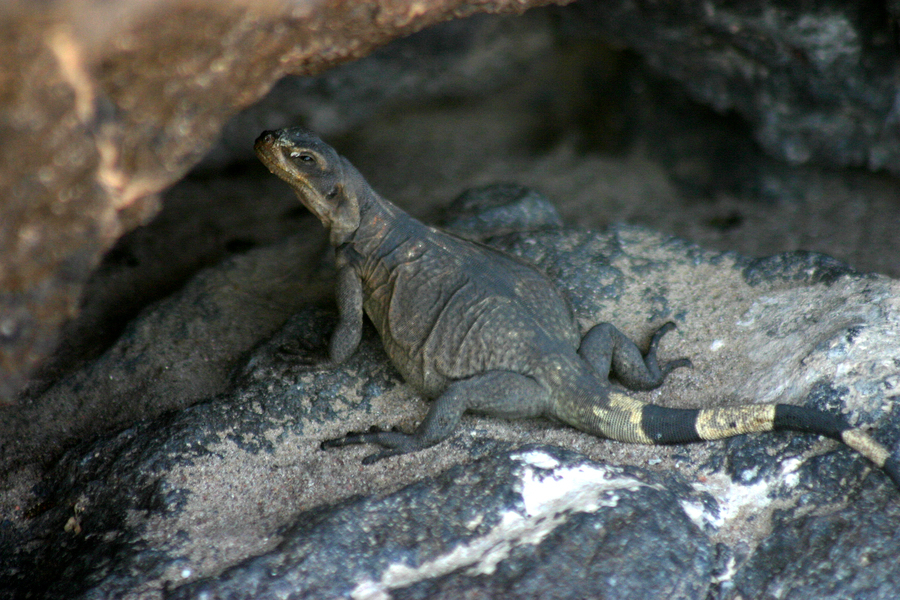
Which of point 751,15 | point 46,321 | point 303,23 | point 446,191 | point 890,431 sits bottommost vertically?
point 446,191

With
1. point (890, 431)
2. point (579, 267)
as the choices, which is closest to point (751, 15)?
point (579, 267)

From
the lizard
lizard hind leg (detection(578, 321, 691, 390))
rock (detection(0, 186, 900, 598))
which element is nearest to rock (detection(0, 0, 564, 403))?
rock (detection(0, 186, 900, 598))

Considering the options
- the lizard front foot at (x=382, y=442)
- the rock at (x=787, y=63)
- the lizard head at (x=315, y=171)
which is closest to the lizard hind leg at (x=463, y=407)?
the lizard front foot at (x=382, y=442)

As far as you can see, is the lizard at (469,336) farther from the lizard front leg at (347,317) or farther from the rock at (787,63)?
the rock at (787,63)

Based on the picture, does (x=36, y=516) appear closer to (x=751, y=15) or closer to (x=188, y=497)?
(x=188, y=497)

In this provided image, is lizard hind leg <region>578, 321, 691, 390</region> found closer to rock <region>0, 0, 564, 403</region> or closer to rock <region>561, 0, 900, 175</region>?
rock <region>0, 0, 564, 403</region>

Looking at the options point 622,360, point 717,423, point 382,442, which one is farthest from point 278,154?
point 717,423
